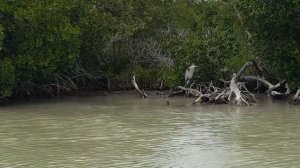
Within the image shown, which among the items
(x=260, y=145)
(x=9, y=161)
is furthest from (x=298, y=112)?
(x=9, y=161)

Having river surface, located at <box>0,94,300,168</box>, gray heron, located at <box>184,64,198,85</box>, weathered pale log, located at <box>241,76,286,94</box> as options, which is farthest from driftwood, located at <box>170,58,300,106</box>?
river surface, located at <box>0,94,300,168</box>

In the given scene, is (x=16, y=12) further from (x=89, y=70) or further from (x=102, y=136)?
(x=102, y=136)

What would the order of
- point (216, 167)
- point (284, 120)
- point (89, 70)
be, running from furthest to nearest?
point (89, 70)
point (284, 120)
point (216, 167)

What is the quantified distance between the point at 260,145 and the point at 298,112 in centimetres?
558

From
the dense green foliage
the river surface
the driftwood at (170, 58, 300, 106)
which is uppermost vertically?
the dense green foliage

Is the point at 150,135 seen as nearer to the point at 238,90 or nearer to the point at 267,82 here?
the point at 238,90

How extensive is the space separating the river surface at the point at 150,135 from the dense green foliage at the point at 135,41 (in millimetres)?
1640

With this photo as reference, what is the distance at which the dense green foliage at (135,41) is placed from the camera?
17969 mm

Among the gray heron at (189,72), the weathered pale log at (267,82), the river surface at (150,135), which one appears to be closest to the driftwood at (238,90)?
the weathered pale log at (267,82)

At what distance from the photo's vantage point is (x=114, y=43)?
83.6 feet

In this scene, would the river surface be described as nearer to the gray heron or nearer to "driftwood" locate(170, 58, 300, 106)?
"driftwood" locate(170, 58, 300, 106)

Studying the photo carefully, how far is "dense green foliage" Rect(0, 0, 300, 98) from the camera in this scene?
18.0m

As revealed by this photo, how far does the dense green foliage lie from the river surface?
5.38 feet

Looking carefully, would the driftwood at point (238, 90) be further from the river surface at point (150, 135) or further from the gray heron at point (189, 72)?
the river surface at point (150, 135)
